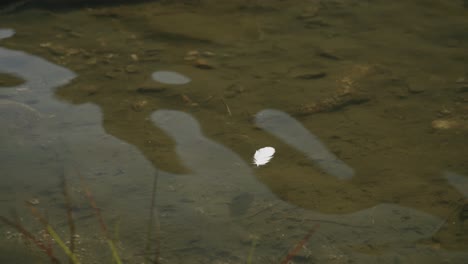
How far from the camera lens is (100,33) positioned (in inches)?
123

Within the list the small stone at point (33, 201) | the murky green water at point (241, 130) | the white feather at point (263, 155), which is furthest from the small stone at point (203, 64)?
the small stone at point (33, 201)

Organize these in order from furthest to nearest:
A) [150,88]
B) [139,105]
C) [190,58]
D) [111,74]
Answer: [190,58] < [111,74] < [150,88] < [139,105]

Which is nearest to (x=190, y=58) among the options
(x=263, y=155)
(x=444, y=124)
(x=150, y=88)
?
(x=150, y=88)

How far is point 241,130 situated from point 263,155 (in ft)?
0.65

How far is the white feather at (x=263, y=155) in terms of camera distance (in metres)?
2.12

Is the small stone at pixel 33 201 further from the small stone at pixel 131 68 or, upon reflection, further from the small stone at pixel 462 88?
the small stone at pixel 462 88

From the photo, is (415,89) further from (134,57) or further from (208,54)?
(134,57)

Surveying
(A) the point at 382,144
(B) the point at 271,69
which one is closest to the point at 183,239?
(A) the point at 382,144

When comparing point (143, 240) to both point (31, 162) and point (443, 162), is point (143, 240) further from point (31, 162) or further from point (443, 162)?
point (443, 162)

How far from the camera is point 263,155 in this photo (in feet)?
7.02

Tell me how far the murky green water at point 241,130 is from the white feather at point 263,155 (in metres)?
0.03

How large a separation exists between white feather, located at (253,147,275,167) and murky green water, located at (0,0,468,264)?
0.08 feet

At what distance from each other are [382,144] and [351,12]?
4.11 feet

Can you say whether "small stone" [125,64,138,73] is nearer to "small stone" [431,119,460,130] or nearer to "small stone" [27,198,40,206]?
"small stone" [27,198,40,206]
